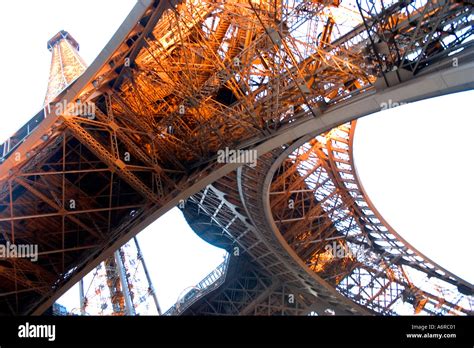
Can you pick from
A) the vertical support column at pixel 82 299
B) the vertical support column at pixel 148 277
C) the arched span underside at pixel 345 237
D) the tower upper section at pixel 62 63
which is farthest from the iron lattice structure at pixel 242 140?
the tower upper section at pixel 62 63

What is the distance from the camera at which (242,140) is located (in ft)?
63.2

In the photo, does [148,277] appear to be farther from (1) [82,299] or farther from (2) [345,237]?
(2) [345,237]

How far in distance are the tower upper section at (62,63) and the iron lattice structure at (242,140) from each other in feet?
67.4

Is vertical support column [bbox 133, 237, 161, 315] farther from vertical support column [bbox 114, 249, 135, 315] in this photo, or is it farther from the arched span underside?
the arched span underside

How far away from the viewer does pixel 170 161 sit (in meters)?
22.0

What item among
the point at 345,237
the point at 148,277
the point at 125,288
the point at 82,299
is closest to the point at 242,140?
the point at 345,237

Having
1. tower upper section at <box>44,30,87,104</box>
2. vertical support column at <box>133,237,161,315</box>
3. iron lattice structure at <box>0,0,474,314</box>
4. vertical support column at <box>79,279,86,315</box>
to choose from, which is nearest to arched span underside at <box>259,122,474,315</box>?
iron lattice structure at <box>0,0,474,314</box>

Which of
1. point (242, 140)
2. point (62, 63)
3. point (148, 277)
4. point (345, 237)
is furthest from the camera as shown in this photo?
point (62, 63)

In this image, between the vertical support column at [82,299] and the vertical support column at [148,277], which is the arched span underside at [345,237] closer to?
the vertical support column at [148,277]

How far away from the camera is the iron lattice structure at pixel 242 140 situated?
48.4 ft

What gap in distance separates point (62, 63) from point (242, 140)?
116 feet

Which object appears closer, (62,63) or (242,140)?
(242,140)

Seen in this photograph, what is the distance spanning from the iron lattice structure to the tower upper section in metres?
20.6
